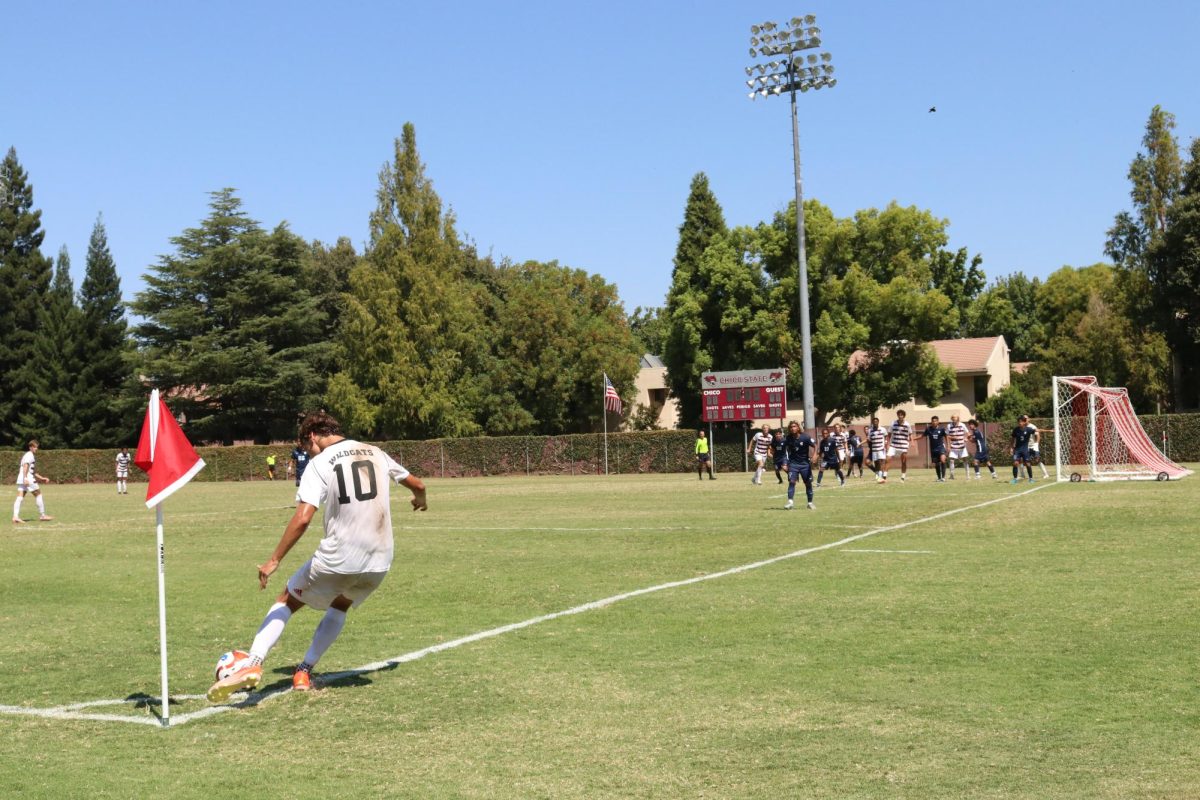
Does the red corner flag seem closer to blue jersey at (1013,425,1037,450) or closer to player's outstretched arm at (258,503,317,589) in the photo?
player's outstretched arm at (258,503,317,589)

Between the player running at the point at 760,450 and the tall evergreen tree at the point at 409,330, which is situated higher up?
the tall evergreen tree at the point at 409,330

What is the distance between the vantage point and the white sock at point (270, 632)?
24.5 ft

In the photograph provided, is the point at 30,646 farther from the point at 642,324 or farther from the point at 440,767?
the point at 642,324

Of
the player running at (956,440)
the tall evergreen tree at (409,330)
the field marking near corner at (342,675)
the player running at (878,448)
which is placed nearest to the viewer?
the field marking near corner at (342,675)

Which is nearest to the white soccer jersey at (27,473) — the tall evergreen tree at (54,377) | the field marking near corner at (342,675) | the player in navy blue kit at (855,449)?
the field marking near corner at (342,675)

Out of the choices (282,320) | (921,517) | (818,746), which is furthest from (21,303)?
(818,746)

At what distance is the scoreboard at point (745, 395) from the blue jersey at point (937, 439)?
34.3 ft

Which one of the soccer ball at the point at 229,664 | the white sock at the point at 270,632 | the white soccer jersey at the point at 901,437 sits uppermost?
the white soccer jersey at the point at 901,437

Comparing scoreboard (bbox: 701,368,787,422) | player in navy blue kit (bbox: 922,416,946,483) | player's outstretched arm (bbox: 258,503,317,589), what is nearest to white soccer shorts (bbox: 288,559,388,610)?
player's outstretched arm (bbox: 258,503,317,589)

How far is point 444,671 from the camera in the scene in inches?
325

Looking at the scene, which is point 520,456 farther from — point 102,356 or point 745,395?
point 102,356

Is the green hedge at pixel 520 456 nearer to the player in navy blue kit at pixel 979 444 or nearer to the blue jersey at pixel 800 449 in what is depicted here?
the player in navy blue kit at pixel 979 444

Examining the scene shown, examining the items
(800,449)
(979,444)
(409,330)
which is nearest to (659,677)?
(800,449)

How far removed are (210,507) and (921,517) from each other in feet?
66.9
